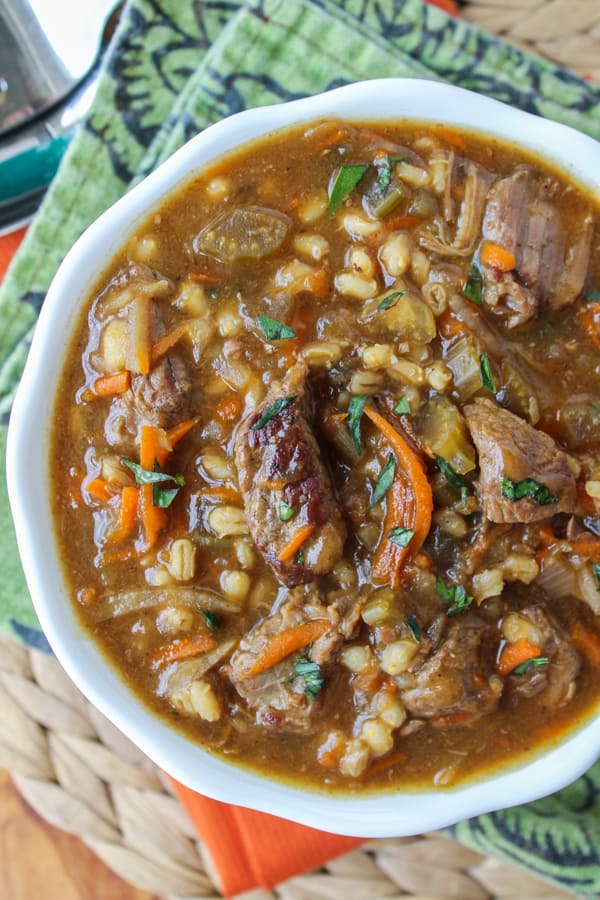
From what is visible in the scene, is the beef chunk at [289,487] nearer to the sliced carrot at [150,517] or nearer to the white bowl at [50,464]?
the sliced carrot at [150,517]

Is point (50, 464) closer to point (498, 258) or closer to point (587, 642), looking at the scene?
point (498, 258)

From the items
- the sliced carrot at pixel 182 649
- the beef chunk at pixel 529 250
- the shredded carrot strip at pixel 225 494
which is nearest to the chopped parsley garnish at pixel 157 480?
the shredded carrot strip at pixel 225 494

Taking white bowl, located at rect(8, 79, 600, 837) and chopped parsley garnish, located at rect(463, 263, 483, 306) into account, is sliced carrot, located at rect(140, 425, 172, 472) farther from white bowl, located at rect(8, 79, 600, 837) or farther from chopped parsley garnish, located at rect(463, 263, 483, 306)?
chopped parsley garnish, located at rect(463, 263, 483, 306)

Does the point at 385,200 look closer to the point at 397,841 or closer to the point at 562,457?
the point at 562,457

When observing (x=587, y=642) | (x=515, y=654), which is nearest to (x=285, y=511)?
(x=515, y=654)

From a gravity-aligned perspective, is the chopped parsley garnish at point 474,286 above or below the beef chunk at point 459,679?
above

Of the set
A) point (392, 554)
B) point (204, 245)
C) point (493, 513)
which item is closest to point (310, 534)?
point (392, 554)
